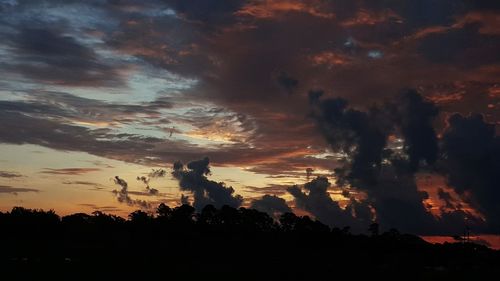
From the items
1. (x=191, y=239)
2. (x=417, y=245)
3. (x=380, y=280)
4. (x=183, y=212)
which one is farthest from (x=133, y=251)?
(x=417, y=245)

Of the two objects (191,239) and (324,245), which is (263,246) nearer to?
(191,239)

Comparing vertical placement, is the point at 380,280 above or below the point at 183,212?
below

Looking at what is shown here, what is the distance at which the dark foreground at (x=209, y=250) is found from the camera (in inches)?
3277

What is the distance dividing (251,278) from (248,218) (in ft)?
237

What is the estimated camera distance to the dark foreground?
8323 cm

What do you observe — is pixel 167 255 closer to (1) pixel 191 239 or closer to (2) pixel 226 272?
(2) pixel 226 272

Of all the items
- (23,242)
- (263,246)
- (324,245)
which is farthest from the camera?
(324,245)

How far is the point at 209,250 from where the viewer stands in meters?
110

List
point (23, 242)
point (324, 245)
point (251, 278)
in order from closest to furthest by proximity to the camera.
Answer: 1. point (251, 278)
2. point (23, 242)
3. point (324, 245)

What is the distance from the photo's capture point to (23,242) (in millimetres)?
101000

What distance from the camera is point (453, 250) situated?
518ft

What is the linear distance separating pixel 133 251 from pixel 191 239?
88.4 ft

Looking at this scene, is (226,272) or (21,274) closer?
(21,274)

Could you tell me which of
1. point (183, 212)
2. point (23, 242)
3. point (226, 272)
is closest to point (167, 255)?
point (226, 272)
